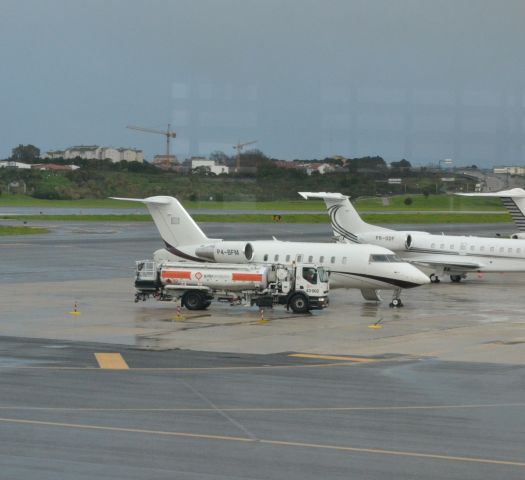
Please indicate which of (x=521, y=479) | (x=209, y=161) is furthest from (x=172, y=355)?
(x=209, y=161)

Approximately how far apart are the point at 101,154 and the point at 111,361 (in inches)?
6078

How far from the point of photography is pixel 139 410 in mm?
22141

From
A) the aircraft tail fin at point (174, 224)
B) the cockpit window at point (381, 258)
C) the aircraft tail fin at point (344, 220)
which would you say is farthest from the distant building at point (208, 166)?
the cockpit window at point (381, 258)

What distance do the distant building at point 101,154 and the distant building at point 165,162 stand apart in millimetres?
5154

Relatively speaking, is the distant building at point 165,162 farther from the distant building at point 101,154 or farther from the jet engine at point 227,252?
the jet engine at point 227,252

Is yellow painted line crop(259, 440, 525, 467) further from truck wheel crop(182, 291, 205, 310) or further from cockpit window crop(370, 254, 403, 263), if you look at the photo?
cockpit window crop(370, 254, 403, 263)

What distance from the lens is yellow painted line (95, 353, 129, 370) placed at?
28.3 meters

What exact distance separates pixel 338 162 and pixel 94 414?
101308 millimetres

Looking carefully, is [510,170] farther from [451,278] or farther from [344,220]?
[451,278]

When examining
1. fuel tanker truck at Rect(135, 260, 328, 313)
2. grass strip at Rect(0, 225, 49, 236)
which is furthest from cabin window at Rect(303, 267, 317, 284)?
grass strip at Rect(0, 225, 49, 236)

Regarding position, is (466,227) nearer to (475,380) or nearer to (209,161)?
(209,161)

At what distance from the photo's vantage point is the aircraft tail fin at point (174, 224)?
50281 millimetres

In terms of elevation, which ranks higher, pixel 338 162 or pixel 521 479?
pixel 338 162

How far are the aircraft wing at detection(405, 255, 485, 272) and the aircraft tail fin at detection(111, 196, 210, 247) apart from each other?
1517 cm
